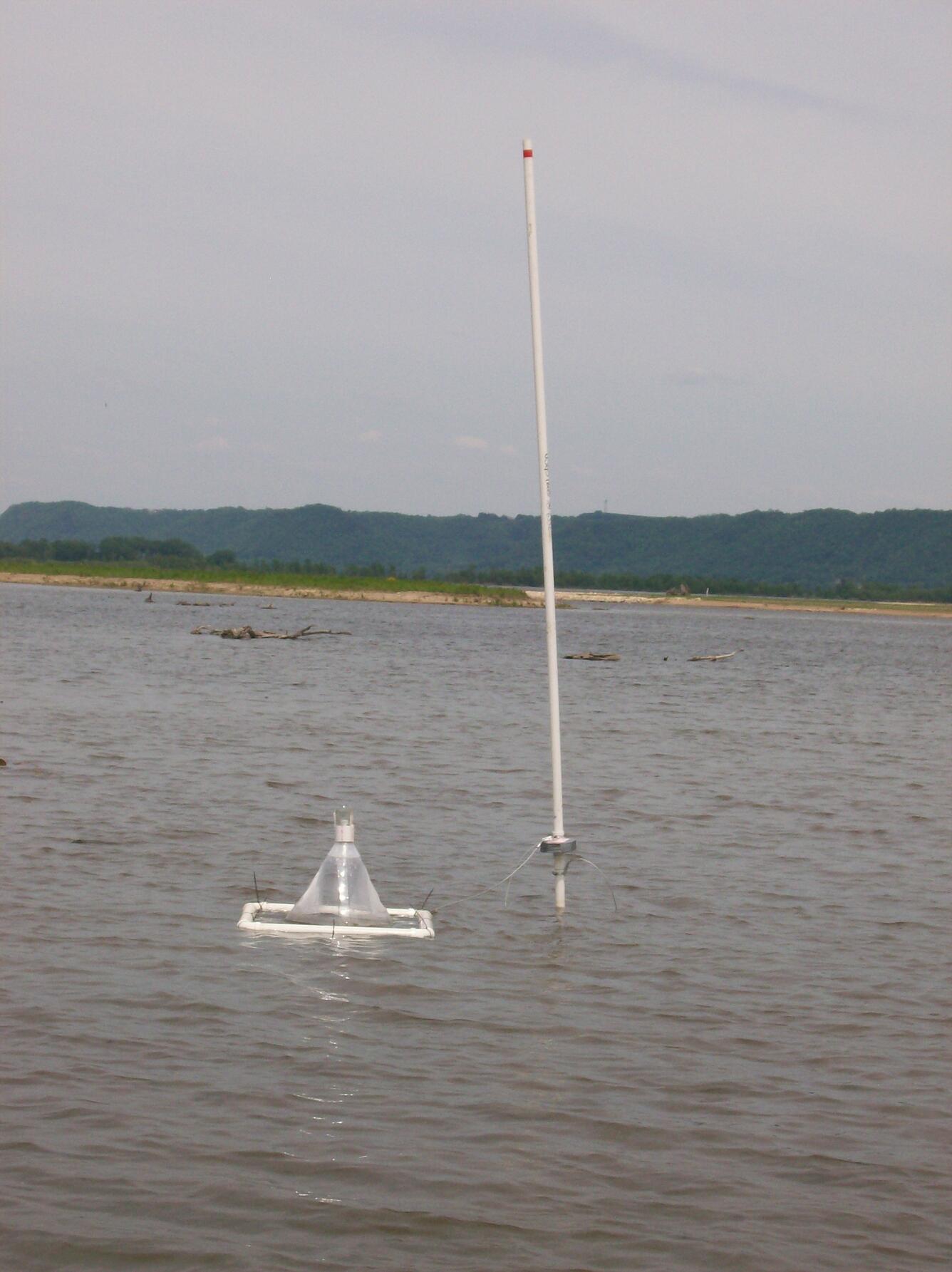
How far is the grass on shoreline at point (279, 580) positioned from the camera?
14288 centimetres

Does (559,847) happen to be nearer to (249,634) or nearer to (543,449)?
(543,449)

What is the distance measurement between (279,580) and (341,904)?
136100mm

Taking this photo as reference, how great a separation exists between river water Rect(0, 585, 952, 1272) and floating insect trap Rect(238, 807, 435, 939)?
31 cm

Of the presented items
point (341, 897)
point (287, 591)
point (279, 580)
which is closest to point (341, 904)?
point (341, 897)

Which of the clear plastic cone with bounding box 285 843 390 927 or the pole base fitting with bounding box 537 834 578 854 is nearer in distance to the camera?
the clear plastic cone with bounding box 285 843 390 927

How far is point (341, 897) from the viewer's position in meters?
10.9

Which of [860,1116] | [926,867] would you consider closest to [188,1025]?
[860,1116]

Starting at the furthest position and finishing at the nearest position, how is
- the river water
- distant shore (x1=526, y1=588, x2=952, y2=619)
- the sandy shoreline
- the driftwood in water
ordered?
distant shore (x1=526, y1=588, x2=952, y2=619)
the sandy shoreline
the driftwood in water
the river water

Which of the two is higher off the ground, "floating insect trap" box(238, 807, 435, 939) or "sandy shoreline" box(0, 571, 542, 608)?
"sandy shoreline" box(0, 571, 542, 608)

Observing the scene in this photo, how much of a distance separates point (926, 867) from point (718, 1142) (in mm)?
8161

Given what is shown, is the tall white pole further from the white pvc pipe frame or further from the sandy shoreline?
the sandy shoreline

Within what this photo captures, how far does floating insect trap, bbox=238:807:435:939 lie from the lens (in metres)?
10.8

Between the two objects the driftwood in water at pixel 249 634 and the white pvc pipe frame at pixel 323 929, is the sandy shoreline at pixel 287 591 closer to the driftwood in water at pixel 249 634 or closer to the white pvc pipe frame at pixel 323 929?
the driftwood in water at pixel 249 634

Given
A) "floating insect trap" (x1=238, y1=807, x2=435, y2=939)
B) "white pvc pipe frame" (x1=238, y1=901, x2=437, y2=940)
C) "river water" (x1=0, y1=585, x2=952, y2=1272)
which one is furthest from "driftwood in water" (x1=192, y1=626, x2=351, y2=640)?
"white pvc pipe frame" (x1=238, y1=901, x2=437, y2=940)
